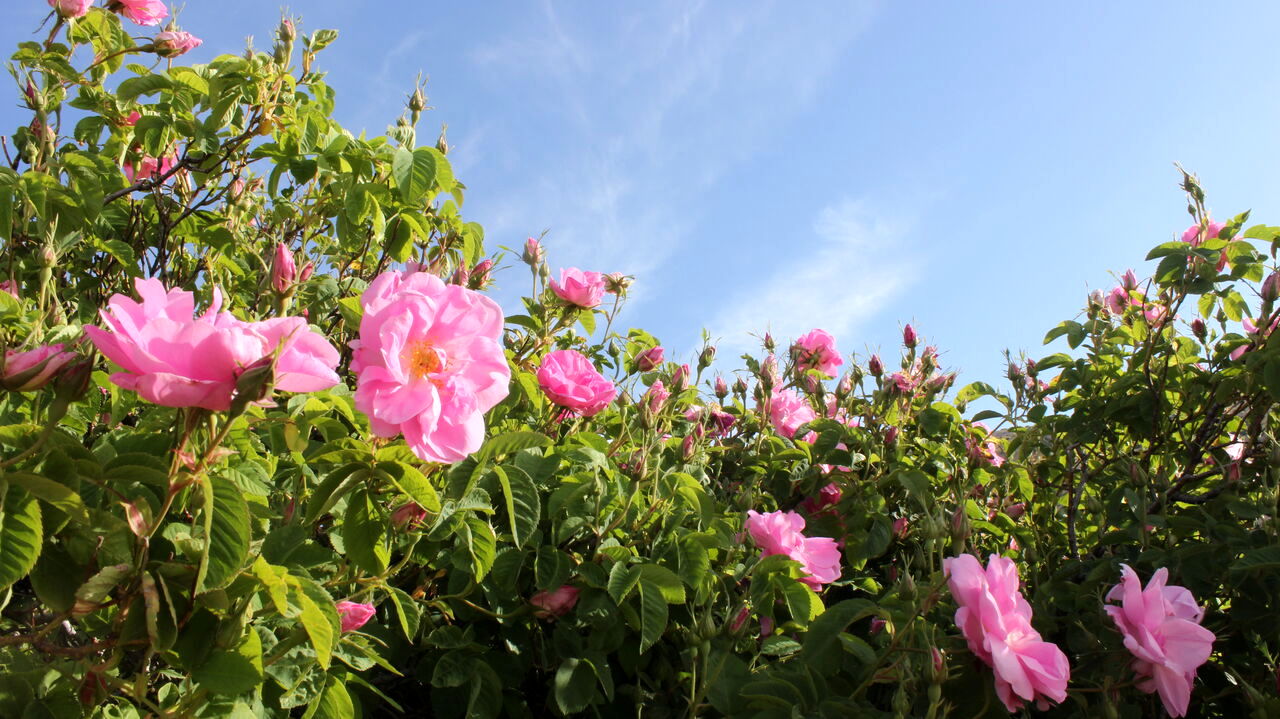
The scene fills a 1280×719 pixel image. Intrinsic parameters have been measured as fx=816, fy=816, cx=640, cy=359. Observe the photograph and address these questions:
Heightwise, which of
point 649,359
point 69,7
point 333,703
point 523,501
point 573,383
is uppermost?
point 69,7

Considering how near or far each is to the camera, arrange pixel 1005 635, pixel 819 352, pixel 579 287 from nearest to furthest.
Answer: pixel 1005 635, pixel 579 287, pixel 819 352

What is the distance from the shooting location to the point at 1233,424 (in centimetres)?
301

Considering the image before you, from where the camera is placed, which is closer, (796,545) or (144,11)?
(796,545)

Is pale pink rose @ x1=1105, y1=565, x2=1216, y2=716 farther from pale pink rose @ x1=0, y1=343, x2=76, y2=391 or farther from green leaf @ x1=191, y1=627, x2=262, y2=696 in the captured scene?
pale pink rose @ x1=0, y1=343, x2=76, y2=391

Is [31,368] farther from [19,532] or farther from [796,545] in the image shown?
[796,545]

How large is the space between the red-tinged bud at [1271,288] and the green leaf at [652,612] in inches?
81.4

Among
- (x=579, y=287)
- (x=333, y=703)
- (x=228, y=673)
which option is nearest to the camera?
(x=228, y=673)

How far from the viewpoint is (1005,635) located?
4.88 ft

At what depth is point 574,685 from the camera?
5.63ft

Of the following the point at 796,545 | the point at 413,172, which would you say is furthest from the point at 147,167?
the point at 796,545

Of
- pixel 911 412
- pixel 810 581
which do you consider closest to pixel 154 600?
pixel 810 581

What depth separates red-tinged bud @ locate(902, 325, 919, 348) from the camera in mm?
3014

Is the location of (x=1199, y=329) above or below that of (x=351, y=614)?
above

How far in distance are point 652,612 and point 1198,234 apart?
219cm
